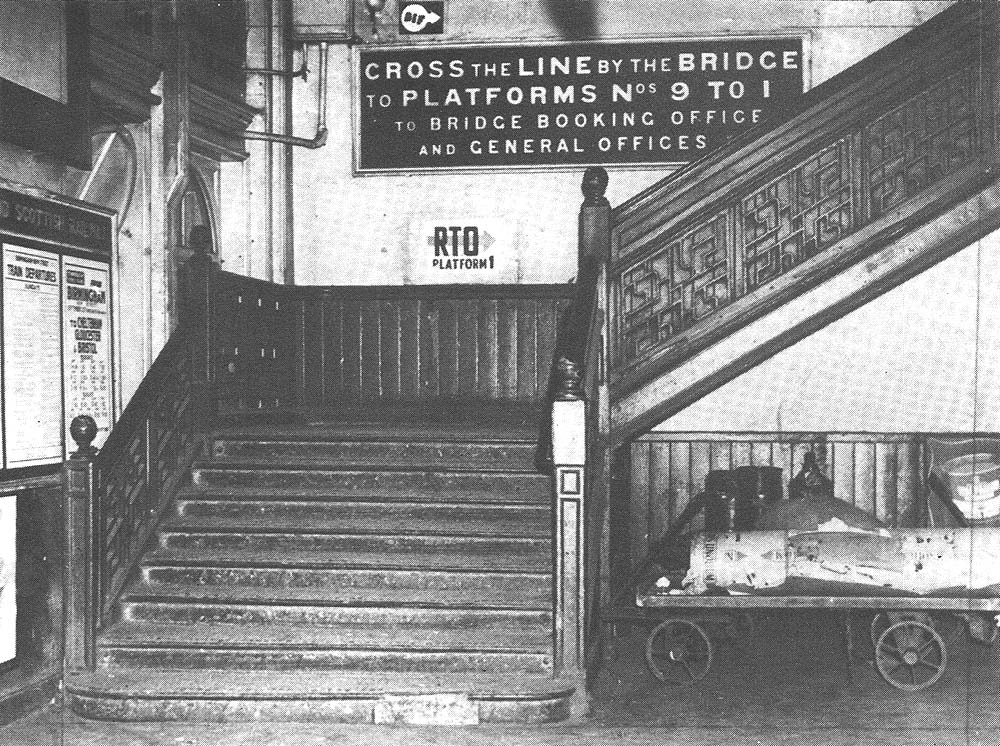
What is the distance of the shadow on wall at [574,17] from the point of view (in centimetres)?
999

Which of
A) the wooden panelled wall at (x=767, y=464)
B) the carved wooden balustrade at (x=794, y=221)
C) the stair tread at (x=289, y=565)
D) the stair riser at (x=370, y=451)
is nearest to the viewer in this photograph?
the stair tread at (x=289, y=565)

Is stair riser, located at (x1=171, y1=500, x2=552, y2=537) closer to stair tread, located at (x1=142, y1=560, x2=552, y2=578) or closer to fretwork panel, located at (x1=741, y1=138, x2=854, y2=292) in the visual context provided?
stair tread, located at (x1=142, y1=560, x2=552, y2=578)

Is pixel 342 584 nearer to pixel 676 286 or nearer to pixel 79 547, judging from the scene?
pixel 79 547

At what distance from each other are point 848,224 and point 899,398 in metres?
3.17

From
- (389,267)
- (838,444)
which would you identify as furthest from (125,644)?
(838,444)

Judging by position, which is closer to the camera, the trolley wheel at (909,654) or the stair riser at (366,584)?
the trolley wheel at (909,654)

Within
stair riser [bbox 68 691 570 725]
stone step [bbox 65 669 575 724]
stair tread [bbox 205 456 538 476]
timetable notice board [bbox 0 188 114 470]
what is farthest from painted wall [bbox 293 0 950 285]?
stair riser [bbox 68 691 570 725]

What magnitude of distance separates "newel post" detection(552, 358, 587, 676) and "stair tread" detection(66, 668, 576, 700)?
9.2 inches

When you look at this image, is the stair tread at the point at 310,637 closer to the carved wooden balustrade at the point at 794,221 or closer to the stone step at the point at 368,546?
the stone step at the point at 368,546

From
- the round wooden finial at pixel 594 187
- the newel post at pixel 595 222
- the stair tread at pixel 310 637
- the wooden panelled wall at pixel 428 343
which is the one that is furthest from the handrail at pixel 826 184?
the wooden panelled wall at pixel 428 343

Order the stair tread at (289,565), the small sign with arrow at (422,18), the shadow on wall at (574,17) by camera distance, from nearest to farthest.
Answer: the stair tread at (289,565), the shadow on wall at (574,17), the small sign with arrow at (422,18)

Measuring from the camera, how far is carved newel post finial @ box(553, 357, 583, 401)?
6.26m

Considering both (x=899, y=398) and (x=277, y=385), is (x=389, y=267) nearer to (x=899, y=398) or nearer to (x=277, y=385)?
(x=277, y=385)

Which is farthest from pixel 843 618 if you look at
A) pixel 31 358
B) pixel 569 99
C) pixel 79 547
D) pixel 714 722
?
pixel 31 358
